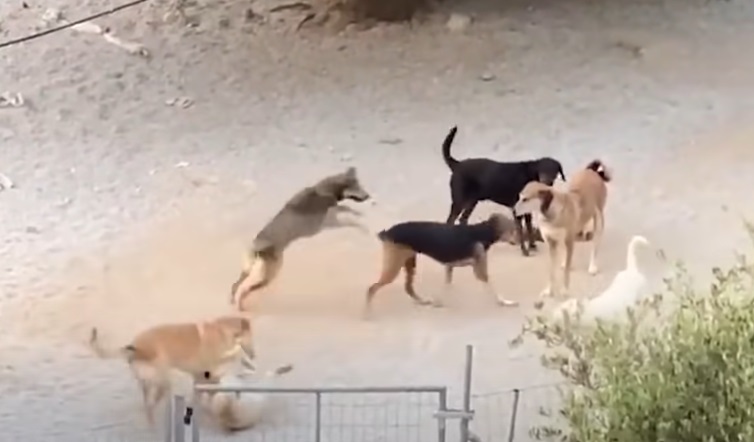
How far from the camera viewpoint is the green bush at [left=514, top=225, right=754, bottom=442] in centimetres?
85

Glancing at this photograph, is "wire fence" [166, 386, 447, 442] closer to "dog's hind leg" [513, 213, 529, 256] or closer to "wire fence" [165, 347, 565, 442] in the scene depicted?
"wire fence" [165, 347, 565, 442]

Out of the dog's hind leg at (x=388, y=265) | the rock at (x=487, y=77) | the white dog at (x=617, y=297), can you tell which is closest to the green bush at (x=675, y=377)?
the white dog at (x=617, y=297)

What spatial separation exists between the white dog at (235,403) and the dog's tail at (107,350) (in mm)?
66

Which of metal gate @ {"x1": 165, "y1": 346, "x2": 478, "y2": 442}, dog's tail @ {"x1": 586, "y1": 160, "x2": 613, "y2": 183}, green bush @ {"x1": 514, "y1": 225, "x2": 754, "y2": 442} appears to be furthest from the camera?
dog's tail @ {"x1": 586, "y1": 160, "x2": 613, "y2": 183}

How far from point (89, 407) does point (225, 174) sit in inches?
9.5

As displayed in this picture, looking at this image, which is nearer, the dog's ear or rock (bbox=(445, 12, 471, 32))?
the dog's ear

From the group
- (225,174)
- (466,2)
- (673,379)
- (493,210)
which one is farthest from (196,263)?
(673,379)

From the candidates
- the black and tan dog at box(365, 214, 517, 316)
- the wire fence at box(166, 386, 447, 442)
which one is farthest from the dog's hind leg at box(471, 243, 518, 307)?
the wire fence at box(166, 386, 447, 442)

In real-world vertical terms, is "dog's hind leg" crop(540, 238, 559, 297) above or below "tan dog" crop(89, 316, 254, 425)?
above

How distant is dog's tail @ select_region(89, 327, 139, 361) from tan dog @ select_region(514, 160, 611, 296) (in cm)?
34

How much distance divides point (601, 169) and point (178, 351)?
1.32 ft

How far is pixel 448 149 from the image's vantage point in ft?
4.26

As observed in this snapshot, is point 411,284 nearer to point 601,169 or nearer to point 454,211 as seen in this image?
point 454,211

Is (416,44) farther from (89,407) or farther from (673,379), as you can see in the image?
(673,379)
